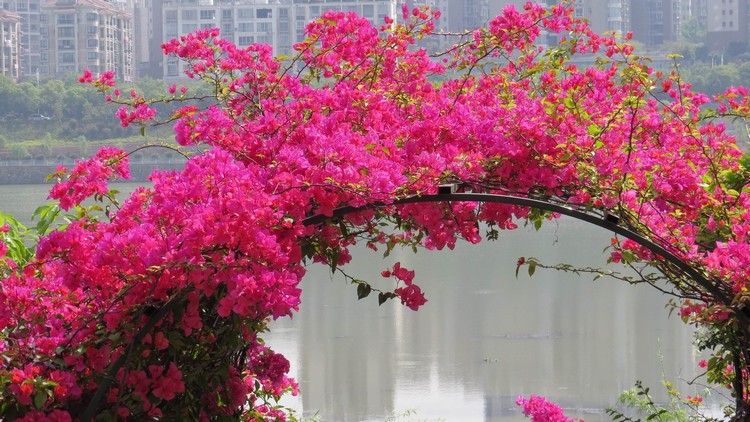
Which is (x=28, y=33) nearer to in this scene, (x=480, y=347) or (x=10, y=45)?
(x=10, y=45)

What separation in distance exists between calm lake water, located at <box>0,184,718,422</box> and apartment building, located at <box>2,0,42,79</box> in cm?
6148

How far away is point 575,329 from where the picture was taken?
790cm

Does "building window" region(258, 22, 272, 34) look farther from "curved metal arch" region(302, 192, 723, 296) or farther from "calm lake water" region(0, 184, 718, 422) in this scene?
"curved metal arch" region(302, 192, 723, 296)

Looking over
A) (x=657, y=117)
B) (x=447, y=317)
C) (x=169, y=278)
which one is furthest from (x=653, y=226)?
(x=447, y=317)

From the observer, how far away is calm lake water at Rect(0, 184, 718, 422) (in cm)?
564

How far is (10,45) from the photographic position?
6469 centimetres

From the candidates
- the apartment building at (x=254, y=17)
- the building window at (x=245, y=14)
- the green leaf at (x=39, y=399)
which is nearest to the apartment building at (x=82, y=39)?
the apartment building at (x=254, y=17)

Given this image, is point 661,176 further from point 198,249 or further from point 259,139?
point 198,249

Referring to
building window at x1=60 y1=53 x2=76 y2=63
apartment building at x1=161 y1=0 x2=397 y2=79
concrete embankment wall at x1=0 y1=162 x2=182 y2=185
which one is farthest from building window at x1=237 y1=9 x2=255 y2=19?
concrete embankment wall at x1=0 y1=162 x2=182 y2=185

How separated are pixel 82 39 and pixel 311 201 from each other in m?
68.3

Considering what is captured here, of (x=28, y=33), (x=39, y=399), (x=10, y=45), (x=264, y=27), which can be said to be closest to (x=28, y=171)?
(x=10, y=45)

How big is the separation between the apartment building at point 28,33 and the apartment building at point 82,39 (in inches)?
60.3

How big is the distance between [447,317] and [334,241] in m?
6.54

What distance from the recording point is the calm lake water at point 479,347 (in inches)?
222
